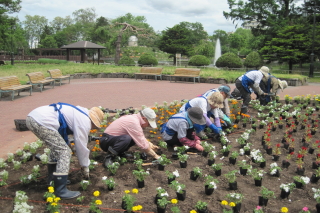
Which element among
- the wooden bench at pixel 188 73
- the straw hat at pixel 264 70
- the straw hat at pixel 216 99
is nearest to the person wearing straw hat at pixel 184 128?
the straw hat at pixel 216 99

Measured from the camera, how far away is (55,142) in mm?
3682

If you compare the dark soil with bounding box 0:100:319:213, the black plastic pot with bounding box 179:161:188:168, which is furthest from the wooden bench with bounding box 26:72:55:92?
the black plastic pot with bounding box 179:161:188:168

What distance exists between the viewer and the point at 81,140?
12.1 feet

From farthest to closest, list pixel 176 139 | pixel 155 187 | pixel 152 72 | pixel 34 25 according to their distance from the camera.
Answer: pixel 34 25 → pixel 152 72 → pixel 176 139 → pixel 155 187

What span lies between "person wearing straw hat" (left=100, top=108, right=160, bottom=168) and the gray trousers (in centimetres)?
106

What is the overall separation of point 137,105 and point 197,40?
46.1 meters

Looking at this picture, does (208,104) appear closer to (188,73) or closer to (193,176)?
(193,176)

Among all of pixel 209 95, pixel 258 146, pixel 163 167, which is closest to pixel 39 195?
pixel 163 167

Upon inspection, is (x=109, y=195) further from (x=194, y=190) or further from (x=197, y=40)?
(x=197, y=40)

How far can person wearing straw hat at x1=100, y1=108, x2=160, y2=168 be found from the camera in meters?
4.58

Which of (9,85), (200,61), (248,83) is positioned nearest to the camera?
(248,83)

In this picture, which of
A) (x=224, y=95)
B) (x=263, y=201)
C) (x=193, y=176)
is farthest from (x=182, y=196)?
(x=224, y=95)

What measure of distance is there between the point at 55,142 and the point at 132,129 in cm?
127

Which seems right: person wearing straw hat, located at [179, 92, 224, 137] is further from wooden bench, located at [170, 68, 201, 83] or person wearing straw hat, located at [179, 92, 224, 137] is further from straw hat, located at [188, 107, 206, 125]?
wooden bench, located at [170, 68, 201, 83]
